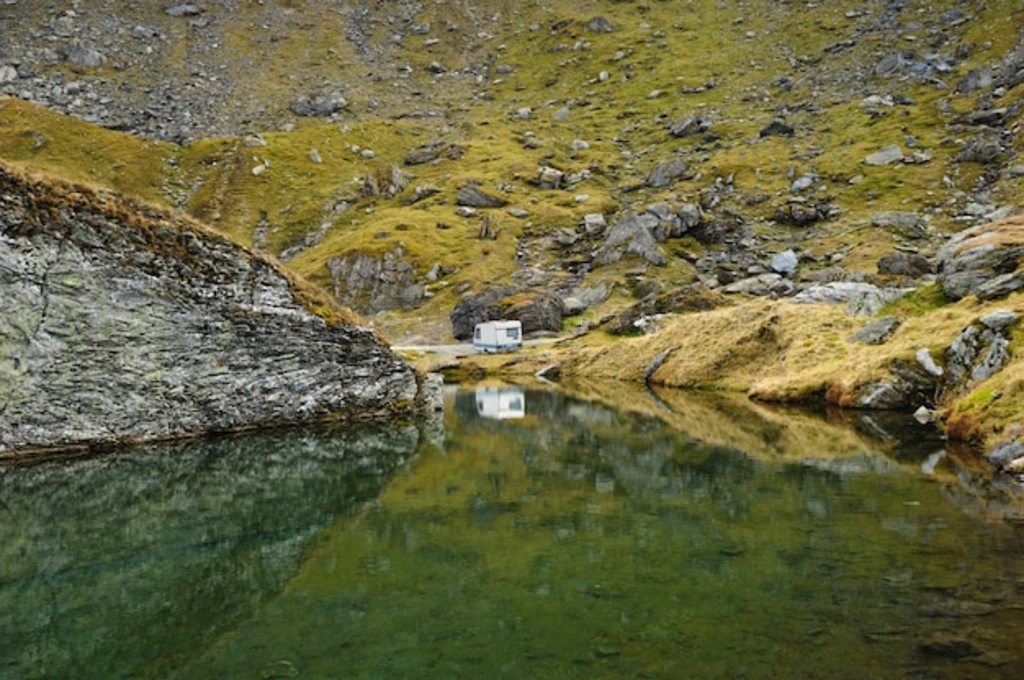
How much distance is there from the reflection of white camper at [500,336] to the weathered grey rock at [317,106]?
126 meters

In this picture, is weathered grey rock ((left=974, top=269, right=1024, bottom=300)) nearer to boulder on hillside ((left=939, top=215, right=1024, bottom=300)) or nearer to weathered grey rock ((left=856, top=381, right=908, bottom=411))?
boulder on hillside ((left=939, top=215, right=1024, bottom=300))

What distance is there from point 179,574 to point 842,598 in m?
12.0

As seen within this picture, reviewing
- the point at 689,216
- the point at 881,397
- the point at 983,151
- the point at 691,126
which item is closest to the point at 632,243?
the point at 689,216

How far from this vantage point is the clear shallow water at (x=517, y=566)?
32.3ft

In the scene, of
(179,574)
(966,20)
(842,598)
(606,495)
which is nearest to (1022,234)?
(606,495)

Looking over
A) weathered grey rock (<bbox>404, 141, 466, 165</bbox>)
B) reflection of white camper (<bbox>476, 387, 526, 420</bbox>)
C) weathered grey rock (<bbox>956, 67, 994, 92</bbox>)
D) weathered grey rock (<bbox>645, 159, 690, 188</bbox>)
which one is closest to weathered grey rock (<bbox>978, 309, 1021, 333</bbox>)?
reflection of white camper (<bbox>476, 387, 526, 420</bbox>)

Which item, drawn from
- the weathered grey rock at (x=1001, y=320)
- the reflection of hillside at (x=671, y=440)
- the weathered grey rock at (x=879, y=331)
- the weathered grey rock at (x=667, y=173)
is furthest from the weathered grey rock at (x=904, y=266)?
the weathered grey rock at (x=667, y=173)

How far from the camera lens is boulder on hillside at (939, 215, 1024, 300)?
108ft

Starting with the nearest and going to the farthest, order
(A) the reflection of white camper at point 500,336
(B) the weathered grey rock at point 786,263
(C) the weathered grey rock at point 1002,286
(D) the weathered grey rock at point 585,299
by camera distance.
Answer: (C) the weathered grey rock at point 1002,286 → (A) the reflection of white camper at point 500,336 → (B) the weathered grey rock at point 786,263 → (D) the weathered grey rock at point 585,299

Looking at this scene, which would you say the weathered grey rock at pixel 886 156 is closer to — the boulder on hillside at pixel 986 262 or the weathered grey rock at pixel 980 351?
the boulder on hillside at pixel 986 262

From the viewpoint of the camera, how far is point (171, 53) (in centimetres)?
19388

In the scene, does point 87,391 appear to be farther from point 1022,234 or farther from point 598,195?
point 598,195

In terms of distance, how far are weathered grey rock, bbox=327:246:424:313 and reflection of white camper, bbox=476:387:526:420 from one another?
203 ft

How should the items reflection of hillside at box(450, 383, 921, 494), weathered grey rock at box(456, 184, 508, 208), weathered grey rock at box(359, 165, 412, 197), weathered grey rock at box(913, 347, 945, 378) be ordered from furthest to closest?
weathered grey rock at box(359, 165, 412, 197) < weathered grey rock at box(456, 184, 508, 208) < weathered grey rock at box(913, 347, 945, 378) < reflection of hillside at box(450, 383, 921, 494)
